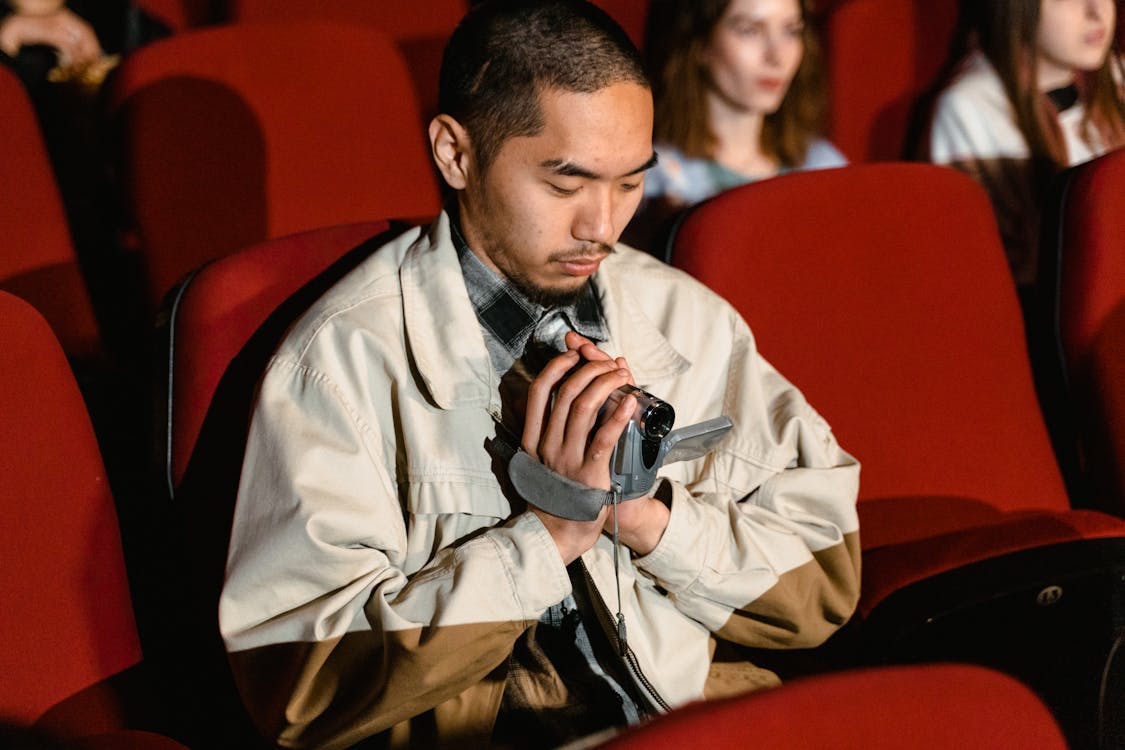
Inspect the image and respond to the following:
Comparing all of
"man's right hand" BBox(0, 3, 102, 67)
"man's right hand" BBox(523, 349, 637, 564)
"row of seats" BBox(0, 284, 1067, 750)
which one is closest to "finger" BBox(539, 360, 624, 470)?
"man's right hand" BBox(523, 349, 637, 564)

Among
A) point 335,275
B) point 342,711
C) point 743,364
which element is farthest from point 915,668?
point 335,275

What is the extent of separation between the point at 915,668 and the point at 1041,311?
3.07 ft

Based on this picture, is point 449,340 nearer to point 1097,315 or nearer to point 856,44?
point 1097,315

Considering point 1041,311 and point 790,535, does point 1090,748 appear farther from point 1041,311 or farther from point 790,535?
point 1041,311

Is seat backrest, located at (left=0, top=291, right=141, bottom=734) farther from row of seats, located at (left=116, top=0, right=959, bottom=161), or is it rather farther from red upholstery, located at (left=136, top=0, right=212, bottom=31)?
red upholstery, located at (left=136, top=0, right=212, bottom=31)

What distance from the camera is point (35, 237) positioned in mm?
1478

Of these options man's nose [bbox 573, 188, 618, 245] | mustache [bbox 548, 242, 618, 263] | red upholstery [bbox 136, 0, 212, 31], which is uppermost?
red upholstery [bbox 136, 0, 212, 31]

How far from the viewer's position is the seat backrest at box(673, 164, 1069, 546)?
1300 mm

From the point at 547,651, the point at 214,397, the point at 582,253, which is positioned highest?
the point at 582,253

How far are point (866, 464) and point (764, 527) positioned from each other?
27 cm

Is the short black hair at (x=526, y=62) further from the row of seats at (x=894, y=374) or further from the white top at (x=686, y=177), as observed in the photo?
the white top at (x=686, y=177)

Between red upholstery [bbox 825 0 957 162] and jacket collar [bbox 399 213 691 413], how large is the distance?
118 centimetres

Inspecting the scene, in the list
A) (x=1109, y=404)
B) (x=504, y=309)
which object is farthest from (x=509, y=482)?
(x=1109, y=404)

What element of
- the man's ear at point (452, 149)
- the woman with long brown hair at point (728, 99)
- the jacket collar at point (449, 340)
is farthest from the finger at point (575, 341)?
the woman with long brown hair at point (728, 99)
